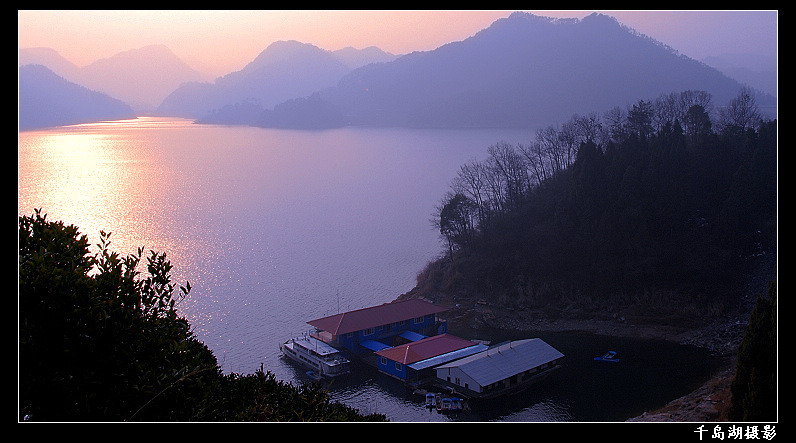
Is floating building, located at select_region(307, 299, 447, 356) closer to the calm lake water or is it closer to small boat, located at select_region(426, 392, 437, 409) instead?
the calm lake water

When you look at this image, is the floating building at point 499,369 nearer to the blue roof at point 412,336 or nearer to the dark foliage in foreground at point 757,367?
the blue roof at point 412,336

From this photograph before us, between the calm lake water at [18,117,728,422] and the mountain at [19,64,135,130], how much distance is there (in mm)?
1136

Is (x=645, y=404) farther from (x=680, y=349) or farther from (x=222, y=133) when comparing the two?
(x=222, y=133)

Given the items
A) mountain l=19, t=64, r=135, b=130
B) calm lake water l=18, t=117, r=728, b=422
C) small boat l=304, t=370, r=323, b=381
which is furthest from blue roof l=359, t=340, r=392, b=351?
mountain l=19, t=64, r=135, b=130

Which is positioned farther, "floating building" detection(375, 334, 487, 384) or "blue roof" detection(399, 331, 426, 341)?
"blue roof" detection(399, 331, 426, 341)

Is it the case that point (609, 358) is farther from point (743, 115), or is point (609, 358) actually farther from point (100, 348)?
point (743, 115)

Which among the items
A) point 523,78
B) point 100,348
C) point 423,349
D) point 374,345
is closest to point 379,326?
point 374,345

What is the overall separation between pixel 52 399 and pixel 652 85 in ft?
81.8

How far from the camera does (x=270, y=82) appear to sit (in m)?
36.6

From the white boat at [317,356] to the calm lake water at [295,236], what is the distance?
0.45 feet

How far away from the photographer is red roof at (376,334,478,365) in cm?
641

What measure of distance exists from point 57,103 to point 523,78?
20.2m

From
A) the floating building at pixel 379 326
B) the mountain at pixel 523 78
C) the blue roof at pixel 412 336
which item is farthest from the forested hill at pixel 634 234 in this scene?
the mountain at pixel 523 78
